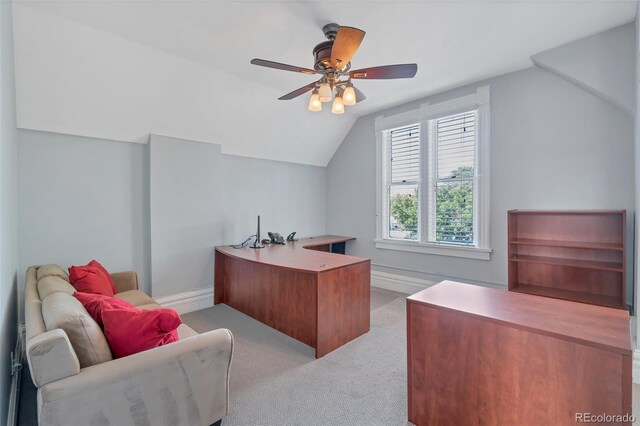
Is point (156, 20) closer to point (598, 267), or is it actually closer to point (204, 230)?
point (204, 230)

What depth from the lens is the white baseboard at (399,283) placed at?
415cm

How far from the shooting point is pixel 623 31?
254 cm

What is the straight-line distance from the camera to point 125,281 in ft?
9.64

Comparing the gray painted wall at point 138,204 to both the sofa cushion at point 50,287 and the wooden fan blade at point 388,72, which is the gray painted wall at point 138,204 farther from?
the wooden fan blade at point 388,72

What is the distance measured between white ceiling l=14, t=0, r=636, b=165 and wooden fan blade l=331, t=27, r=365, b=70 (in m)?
0.43

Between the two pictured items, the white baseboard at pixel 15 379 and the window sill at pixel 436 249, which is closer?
the white baseboard at pixel 15 379

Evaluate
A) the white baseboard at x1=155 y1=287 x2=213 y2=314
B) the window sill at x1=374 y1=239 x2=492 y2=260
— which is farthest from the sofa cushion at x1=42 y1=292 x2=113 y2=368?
the window sill at x1=374 y1=239 x2=492 y2=260

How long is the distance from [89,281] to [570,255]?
4.43 meters

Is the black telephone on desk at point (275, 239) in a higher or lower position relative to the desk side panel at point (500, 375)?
higher

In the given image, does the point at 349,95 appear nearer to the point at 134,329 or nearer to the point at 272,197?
the point at 134,329

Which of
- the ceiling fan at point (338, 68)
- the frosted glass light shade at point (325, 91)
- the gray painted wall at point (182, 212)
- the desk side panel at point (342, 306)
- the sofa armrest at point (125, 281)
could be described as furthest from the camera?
the gray painted wall at point (182, 212)

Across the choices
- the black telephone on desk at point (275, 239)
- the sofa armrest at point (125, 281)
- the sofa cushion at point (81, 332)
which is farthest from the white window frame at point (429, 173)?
the sofa cushion at point (81, 332)

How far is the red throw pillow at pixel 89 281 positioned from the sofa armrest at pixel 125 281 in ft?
1.53

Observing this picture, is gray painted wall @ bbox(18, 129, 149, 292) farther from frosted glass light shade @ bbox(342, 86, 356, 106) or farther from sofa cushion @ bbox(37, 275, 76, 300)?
frosted glass light shade @ bbox(342, 86, 356, 106)
